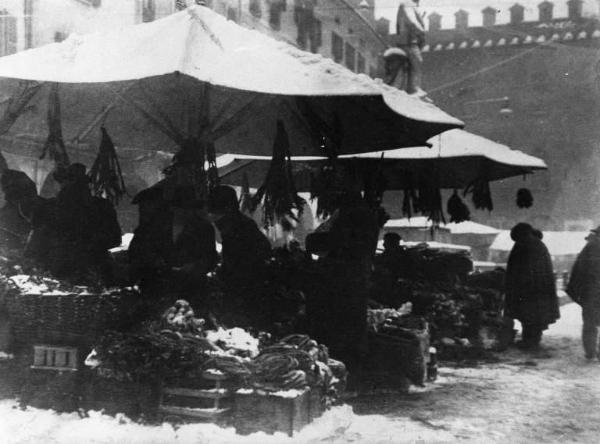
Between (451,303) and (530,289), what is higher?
(530,289)

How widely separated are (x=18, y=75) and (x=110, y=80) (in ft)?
2.46

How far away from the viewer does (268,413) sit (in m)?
4.27

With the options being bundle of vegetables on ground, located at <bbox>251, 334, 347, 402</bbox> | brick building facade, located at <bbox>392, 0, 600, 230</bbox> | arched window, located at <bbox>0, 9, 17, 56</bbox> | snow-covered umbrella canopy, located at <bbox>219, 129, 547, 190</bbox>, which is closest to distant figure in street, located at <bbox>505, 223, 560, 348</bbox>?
snow-covered umbrella canopy, located at <bbox>219, 129, 547, 190</bbox>

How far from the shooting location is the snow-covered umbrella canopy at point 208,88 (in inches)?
190

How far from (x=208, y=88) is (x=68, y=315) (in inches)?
95.5

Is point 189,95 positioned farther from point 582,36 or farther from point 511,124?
point 511,124

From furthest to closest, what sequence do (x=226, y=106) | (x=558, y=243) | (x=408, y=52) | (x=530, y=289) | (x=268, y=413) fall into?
1. (x=558, y=243)
2. (x=408, y=52)
3. (x=530, y=289)
4. (x=226, y=106)
5. (x=268, y=413)

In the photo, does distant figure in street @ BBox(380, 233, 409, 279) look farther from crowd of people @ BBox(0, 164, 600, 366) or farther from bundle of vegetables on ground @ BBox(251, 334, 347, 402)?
bundle of vegetables on ground @ BBox(251, 334, 347, 402)

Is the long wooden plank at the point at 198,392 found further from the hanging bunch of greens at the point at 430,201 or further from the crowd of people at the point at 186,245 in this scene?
the hanging bunch of greens at the point at 430,201

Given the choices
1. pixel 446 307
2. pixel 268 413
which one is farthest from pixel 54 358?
pixel 446 307

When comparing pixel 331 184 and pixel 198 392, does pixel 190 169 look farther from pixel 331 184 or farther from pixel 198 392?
pixel 198 392

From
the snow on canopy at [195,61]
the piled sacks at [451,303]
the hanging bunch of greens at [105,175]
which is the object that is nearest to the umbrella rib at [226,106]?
the snow on canopy at [195,61]

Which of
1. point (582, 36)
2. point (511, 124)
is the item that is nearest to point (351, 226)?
point (582, 36)

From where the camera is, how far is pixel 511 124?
108 feet
